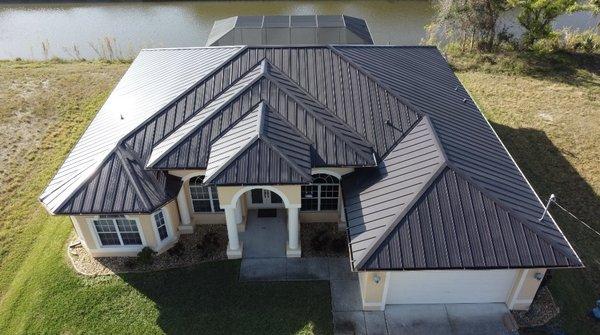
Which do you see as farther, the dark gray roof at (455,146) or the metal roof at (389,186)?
the metal roof at (389,186)

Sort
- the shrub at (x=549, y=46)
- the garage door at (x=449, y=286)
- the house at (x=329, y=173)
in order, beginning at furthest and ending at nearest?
the shrub at (x=549, y=46) → the garage door at (x=449, y=286) → the house at (x=329, y=173)

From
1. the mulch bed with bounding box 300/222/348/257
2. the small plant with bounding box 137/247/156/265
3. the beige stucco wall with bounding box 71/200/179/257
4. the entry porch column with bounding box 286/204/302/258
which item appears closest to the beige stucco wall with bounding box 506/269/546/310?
the mulch bed with bounding box 300/222/348/257

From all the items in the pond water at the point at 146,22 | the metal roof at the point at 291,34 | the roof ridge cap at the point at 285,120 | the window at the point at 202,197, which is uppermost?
the roof ridge cap at the point at 285,120

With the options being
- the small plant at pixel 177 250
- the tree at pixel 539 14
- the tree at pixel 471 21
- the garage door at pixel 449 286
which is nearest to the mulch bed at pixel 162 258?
the small plant at pixel 177 250

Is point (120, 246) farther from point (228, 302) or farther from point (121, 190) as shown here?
point (228, 302)

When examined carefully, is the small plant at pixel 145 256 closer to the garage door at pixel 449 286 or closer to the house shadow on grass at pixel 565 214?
the garage door at pixel 449 286

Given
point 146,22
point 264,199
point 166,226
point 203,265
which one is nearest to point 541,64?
point 264,199
